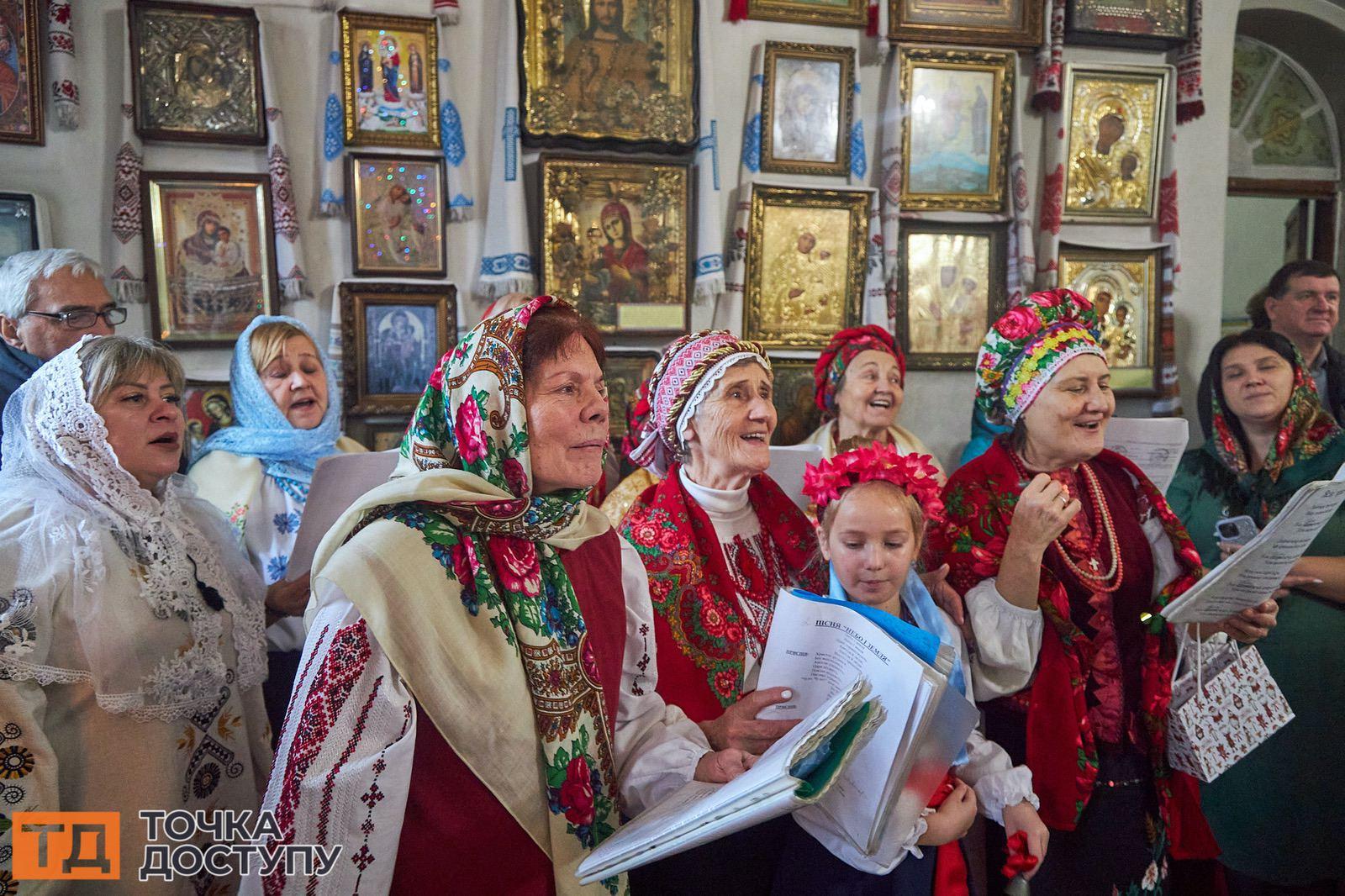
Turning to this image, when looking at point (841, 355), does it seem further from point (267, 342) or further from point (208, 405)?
point (208, 405)

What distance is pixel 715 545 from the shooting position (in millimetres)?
2492

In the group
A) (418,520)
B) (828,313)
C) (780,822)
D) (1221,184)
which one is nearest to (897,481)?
(780,822)

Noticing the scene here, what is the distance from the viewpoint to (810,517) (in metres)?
2.90

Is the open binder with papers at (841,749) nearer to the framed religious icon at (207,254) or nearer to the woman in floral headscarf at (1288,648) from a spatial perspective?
the woman in floral headscarf at (1288,648)

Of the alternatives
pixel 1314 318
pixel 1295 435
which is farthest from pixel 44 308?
pixel 1314 318

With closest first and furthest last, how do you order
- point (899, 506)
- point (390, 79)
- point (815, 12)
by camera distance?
1. point (899, 506)
2. point (390, 79)
3. point (815, 12)

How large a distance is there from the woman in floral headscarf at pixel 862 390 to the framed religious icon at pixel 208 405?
2.87m

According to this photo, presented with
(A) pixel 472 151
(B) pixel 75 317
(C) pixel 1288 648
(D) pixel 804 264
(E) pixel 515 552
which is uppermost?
(A) pixel 472 151

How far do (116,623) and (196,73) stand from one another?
10.5ft

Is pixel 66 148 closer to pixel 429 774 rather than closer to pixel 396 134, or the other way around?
pixel 396 134

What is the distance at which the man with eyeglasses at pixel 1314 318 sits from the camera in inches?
160

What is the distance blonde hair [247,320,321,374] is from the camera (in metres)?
3.29

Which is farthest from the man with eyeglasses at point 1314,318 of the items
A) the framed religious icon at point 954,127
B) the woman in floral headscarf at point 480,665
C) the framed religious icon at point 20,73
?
the framed religious icon at point 20,73

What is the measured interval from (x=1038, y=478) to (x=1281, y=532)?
1.95 ft
